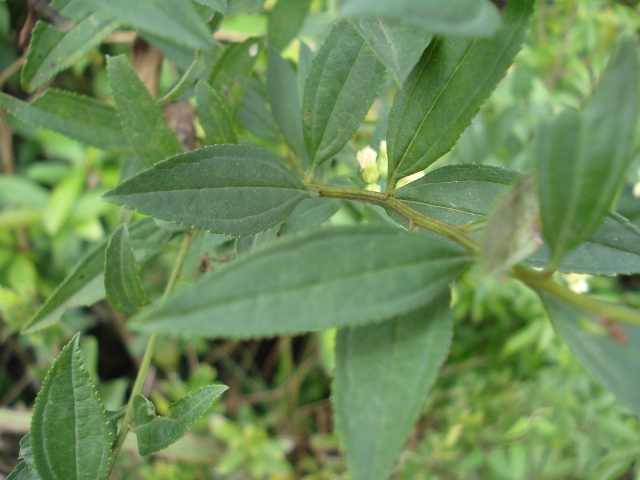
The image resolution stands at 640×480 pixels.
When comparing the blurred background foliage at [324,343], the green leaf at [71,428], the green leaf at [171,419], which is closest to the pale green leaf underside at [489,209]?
the green leaf at [171,419]

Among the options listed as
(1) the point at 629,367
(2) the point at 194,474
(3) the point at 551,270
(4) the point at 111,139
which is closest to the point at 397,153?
(3) the point at 551,270

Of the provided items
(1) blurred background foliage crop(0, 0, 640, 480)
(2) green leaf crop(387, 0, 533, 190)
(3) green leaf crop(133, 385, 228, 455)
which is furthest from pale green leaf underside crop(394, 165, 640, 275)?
(1) blurred background foliage crop(0, 0, 640, 480)

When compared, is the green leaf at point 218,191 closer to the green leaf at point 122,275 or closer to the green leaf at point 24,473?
the green leaf at point 122,275

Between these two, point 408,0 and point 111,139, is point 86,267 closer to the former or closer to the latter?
point 111,139

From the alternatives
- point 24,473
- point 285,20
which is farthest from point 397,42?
point 24,473

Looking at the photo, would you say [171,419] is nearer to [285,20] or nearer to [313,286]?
[313,286]

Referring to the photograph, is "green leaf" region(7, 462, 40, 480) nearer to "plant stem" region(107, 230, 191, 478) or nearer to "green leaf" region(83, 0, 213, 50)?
"plant stem" region(107, 230, 191, 478)
